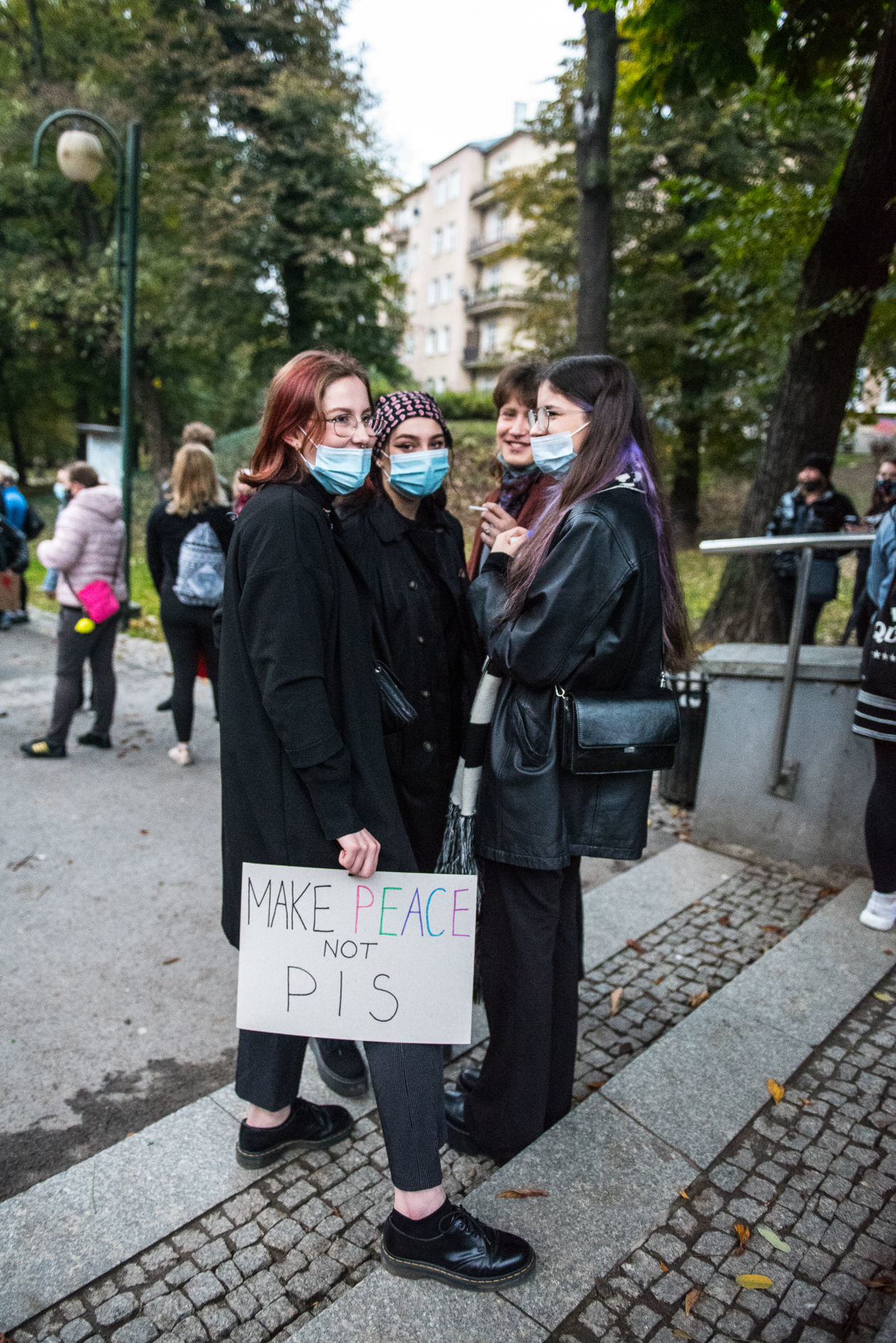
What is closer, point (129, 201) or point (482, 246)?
point (129, 201)

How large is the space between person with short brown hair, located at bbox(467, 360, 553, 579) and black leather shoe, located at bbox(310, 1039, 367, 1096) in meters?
1.63

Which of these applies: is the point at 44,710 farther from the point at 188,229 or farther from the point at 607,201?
the point at 188,229

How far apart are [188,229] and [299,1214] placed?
20.2m

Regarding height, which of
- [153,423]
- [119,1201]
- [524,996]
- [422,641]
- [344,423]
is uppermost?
[153,423]

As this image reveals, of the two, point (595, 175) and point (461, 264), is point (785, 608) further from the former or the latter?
point (461, 264)

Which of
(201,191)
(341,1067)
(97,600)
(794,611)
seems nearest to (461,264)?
(201,191)

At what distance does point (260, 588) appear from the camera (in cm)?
196

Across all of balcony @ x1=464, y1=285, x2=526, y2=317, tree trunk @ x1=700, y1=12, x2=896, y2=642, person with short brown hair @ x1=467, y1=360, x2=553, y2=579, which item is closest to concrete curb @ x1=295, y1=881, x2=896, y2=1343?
person with short brown hair @ x1=467, y1=360, x2=553, y2=579

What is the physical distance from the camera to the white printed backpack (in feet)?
17.3

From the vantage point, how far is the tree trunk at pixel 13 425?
28295mm

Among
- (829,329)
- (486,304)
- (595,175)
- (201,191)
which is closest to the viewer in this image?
(829,329)

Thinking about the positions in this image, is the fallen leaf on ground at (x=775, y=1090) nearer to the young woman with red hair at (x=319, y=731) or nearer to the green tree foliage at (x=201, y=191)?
the young woman with red hair at (x=319, y=731)

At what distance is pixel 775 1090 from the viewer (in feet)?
8.75

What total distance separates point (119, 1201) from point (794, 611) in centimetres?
337
